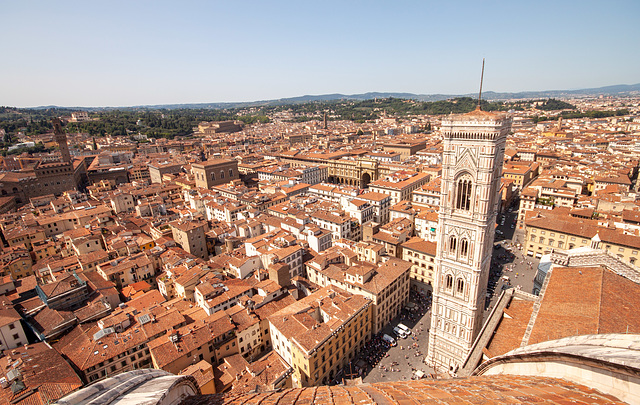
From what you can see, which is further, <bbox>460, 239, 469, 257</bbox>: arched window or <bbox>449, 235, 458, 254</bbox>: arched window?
<bbox>449, 235, 458, 254</bbox>: arched window

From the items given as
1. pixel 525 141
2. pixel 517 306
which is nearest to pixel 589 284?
pixel 517 306

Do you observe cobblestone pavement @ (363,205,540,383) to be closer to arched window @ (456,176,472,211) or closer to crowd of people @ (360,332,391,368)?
crowd of people @ (360,332,391,368)

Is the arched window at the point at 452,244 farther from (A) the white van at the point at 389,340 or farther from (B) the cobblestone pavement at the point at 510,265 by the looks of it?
(B) the cobblestone pavement at the point at 510,265

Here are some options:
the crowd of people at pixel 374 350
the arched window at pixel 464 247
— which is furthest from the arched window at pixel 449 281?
the crowd of people at pixel 374 350

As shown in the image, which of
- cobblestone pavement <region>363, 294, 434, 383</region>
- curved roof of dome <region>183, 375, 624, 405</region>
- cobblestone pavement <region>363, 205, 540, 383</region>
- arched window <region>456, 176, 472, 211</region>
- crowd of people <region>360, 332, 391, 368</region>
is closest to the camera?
curved roof of dome <region>183, 375, 624, 405</region>

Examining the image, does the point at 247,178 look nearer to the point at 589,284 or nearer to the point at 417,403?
the point at 589,284

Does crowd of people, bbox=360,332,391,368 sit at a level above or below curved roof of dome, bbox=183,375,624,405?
below

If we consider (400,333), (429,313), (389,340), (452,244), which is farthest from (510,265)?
(452,244)

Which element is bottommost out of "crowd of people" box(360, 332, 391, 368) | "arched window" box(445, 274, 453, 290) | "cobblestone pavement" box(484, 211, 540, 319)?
"crowd of people" box(360, 332, 391, 368)

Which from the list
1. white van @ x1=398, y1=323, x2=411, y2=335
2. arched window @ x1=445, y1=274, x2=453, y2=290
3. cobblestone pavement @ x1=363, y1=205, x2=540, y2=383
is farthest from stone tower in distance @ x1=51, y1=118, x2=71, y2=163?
arched window @ x1=445, y1=274, x2=453, y2=290
